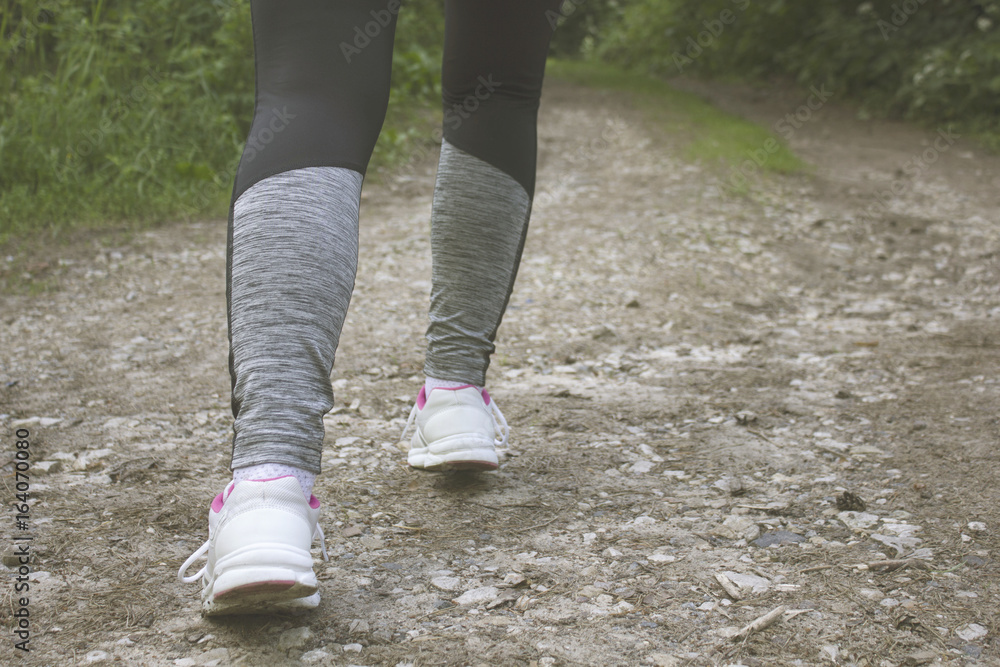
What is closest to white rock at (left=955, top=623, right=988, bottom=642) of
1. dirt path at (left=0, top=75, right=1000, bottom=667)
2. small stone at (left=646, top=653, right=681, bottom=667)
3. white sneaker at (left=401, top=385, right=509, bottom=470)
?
dirt path at (left=0, top=75, right=1000, bottom=667)

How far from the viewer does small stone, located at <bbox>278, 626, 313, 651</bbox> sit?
104cm

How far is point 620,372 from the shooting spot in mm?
2475

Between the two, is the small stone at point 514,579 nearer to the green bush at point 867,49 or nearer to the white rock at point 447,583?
the white rock at point 447,583

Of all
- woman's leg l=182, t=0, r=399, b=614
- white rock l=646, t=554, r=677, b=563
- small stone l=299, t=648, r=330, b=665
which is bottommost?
small stone l=299, t=648, r=330, b=665

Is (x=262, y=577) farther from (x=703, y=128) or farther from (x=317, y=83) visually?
(x=703, y=128)

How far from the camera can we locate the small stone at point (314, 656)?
40.0 inches

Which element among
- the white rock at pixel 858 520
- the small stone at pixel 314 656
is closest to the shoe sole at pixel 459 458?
the small stone at pixel 314 656

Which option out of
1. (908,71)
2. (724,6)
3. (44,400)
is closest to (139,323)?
(44,400)

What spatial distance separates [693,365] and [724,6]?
39.6 feet

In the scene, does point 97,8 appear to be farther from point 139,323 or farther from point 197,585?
point 197,585

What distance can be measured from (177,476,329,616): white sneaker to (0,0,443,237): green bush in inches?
129

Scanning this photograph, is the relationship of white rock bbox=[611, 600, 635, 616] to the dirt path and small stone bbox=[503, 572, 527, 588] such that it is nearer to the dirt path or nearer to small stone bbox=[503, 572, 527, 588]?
the dirt path

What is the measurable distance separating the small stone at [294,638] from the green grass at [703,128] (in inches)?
191

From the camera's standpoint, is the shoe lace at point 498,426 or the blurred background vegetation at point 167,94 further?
the blurred background vegetation at point 167,94
